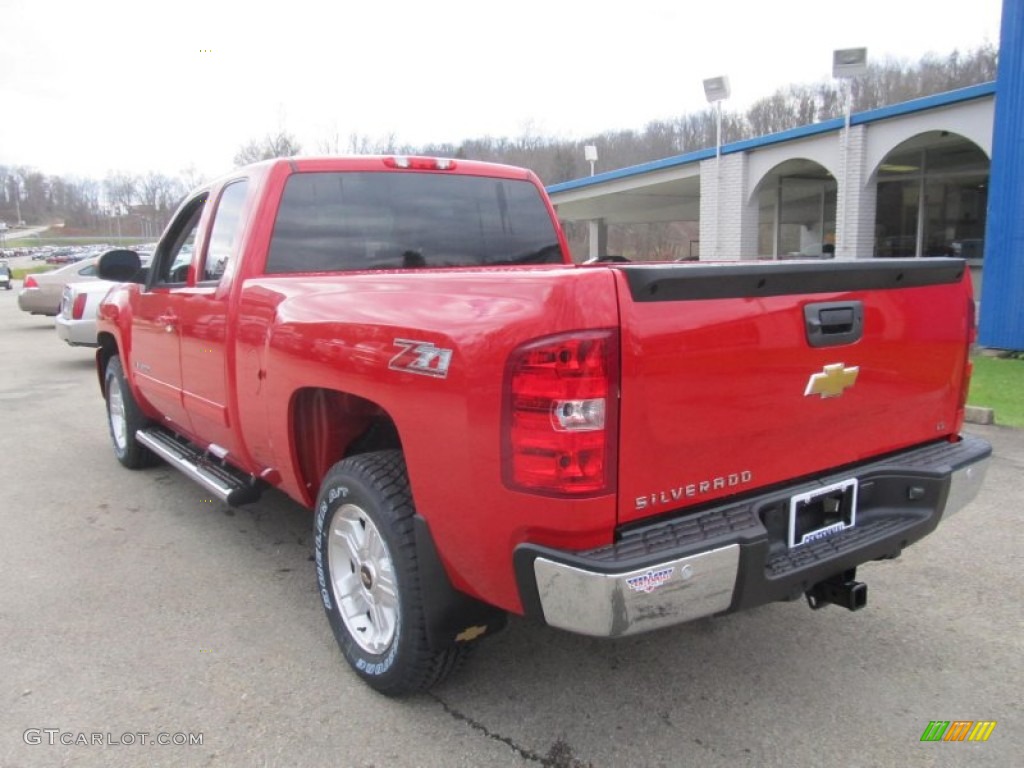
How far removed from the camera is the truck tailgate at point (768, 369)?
7.00 ft

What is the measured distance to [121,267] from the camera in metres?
5.07

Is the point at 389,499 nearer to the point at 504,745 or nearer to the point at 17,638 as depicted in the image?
the point at 504,745

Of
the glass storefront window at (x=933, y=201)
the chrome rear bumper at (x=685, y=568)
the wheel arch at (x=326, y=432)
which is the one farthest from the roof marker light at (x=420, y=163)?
the glass storefront window at (x=933, y=201)

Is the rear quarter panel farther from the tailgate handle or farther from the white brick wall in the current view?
the white brick wall

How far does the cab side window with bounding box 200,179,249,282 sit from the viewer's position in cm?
387

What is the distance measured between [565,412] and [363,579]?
52.9 inches

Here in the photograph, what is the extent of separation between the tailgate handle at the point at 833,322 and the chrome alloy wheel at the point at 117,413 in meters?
5.16

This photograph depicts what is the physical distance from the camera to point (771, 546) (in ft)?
8.02

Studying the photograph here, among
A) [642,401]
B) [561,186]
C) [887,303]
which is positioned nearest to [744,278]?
[642,401]

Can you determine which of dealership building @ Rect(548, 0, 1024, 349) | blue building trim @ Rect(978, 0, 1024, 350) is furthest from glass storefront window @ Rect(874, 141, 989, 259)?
blue building trim @ Rect(978, 0, 1024, 350)

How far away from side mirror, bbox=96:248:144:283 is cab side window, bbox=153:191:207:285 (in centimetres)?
18

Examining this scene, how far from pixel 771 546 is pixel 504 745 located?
111 centimetres

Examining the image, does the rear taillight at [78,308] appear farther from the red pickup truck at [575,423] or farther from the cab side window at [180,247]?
the red pickup truck at [575,423]


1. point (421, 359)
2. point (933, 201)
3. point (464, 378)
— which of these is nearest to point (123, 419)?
point (421, 359)
